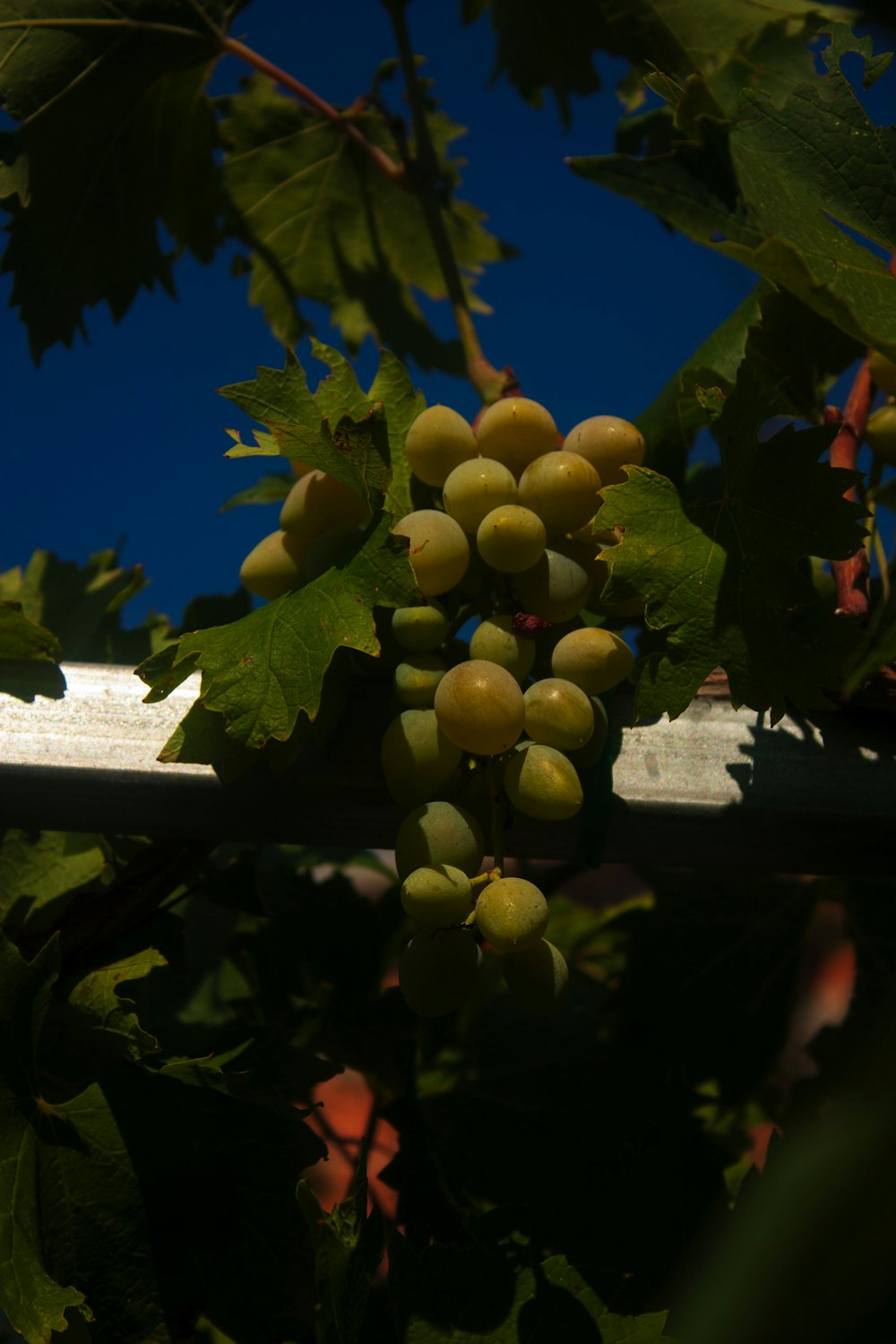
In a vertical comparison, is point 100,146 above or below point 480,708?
above

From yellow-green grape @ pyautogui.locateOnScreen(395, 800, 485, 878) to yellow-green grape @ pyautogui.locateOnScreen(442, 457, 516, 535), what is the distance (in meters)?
0.17

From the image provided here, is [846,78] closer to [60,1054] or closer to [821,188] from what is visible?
[821,188]

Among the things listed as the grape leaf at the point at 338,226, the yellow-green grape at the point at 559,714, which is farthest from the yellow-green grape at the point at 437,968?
the grape leaf at the point at 338,226

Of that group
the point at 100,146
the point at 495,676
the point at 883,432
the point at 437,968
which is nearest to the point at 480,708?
the point at 495,676

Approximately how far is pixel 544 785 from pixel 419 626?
0.38 feet

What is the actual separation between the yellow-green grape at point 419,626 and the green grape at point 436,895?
0.13m

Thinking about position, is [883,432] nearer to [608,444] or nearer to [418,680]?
[608,444]

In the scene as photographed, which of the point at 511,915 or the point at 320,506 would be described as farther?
the point at 320,506

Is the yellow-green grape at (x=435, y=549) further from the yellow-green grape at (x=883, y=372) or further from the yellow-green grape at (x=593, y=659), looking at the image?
the yellow-green grape at (x=883, y=372)

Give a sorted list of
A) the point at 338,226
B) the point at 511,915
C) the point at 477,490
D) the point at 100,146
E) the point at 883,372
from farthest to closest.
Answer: the point at 338,226
the point at 100,146
the point at 883,372
the point at 477,490
the point at 511,915

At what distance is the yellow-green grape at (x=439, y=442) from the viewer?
2.09 feet

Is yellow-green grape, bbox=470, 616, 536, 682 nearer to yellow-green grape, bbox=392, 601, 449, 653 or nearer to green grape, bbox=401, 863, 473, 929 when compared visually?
yellow-green grape, bbox=392, 601, 449, 653

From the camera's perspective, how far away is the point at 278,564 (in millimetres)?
652

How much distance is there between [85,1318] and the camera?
0.60 meters
